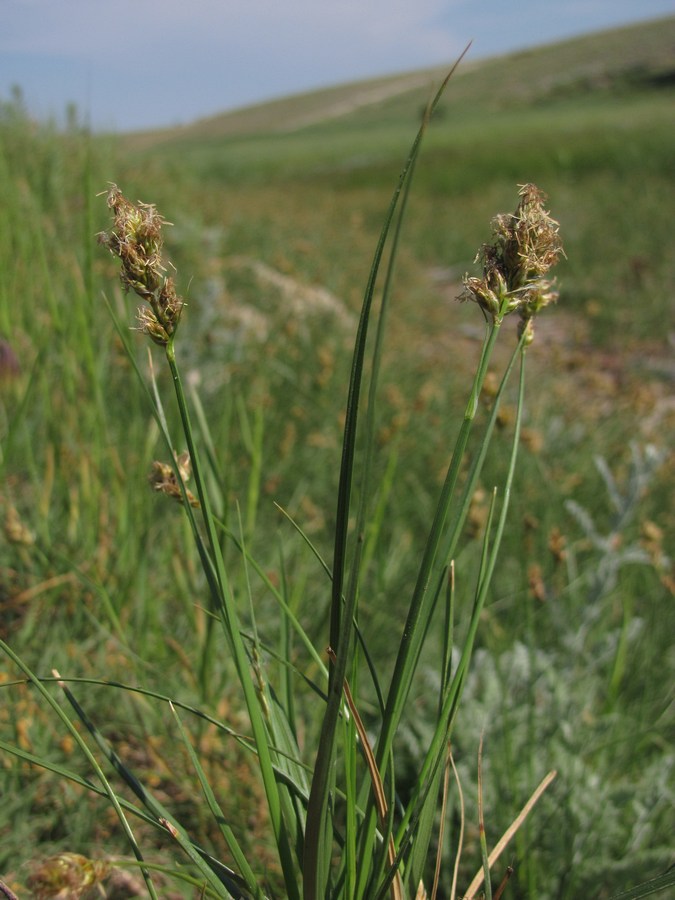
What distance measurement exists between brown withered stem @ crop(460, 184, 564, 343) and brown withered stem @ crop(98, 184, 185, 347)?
199 millimetres

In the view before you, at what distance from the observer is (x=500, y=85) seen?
144ft

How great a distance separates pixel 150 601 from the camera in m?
1.16

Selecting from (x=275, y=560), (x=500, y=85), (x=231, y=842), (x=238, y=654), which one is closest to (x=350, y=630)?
(x=238, y=654)

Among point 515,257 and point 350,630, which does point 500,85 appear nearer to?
point 515,257

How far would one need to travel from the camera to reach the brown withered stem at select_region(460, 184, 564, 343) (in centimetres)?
49

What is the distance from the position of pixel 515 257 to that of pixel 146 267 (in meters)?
0.24

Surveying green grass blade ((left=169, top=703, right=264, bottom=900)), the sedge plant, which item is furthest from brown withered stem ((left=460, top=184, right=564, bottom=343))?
green grass blade ((left=169, top=703, right=264, bottom=900))

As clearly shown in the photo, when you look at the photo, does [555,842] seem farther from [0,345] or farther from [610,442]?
[610,442]

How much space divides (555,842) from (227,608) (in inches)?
28.5

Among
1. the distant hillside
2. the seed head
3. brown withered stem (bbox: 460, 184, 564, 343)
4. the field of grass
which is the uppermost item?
the distant hillside

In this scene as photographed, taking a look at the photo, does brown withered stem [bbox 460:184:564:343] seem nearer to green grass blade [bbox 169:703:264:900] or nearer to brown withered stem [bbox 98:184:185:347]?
brown withered stem [bbox 98:184:185:347]

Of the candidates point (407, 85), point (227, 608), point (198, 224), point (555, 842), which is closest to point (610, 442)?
point (555, 842)

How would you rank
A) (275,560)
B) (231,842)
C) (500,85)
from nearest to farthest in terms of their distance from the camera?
(231,842), (275,560), (500,85)

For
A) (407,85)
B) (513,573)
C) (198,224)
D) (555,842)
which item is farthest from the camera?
(407,85)
